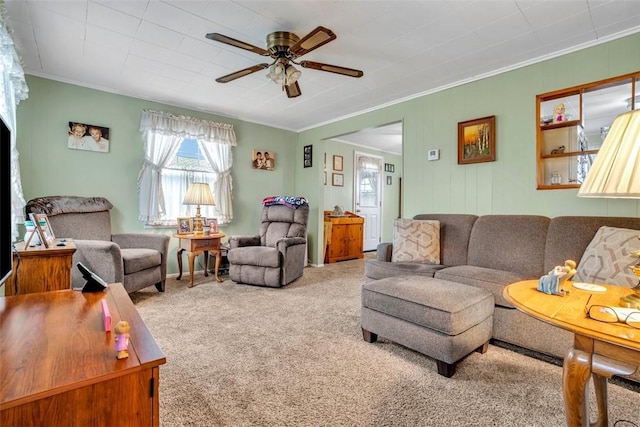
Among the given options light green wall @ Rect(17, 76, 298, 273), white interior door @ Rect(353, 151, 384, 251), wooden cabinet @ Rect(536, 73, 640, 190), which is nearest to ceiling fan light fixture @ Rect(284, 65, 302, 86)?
wooden cabinet @ Rect(536, 73, 640, 190)

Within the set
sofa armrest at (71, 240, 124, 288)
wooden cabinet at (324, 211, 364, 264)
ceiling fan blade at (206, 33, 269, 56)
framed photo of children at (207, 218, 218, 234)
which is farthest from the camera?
wooden cabinet at (324, 211, 364, 264)

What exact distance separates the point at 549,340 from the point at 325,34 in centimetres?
237

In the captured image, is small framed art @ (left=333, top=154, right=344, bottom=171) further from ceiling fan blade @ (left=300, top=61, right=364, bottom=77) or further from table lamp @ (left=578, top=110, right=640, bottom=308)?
table lamp @ (left=578, top=110, right=640, bottom=308)

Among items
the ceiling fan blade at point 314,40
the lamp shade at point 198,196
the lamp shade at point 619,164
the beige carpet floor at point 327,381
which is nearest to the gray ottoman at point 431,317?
the beige carpet floor at point 327,381

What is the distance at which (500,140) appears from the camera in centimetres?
304

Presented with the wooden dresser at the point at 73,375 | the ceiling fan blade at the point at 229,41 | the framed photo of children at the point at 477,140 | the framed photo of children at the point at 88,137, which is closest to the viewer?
the wooden dresser at the point at 73,375

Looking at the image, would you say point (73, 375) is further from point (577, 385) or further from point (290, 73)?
point (290, 73)

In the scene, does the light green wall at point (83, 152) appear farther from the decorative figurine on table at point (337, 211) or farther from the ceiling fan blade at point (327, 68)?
the ceiling fan blade at point (327, 68)

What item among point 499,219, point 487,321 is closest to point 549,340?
point 487,321

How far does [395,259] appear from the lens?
2.98 metres

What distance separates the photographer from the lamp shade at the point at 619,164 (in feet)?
2.97

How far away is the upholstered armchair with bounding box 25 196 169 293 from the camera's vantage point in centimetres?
273

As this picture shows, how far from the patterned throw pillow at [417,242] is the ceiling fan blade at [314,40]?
5.96 ft

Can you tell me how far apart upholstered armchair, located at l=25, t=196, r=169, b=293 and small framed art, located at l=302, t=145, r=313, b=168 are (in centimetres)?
261
